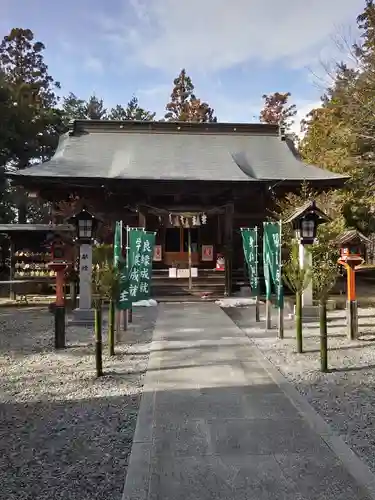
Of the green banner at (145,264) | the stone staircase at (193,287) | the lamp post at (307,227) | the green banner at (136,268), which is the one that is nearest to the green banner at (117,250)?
the green banner at (136,268)

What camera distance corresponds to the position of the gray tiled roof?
1487 centimetres

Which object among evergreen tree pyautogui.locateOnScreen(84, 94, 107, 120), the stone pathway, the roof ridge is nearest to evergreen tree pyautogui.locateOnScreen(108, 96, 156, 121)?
evergreen tree pyautogui.locateOnScreen(84, 94, 107, 120)

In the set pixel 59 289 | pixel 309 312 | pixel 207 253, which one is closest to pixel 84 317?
pixel 59 289

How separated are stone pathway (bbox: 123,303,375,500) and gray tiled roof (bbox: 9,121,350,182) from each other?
9787 millimetres

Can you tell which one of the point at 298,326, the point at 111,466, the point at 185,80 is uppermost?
the point at 185,80

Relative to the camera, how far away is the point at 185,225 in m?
14.5

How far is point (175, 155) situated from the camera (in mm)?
17266

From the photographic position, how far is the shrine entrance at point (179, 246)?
53.8ft

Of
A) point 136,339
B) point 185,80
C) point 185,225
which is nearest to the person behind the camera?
point 136,339

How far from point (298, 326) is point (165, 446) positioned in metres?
3.80

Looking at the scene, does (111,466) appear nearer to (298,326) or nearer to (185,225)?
(298,326)

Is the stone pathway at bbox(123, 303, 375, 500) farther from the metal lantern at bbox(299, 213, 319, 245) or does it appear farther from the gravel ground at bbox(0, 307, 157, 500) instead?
the metal lantern at bbox(299, 213, 319, 245)

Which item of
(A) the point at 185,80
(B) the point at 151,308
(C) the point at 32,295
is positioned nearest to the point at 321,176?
(B) the point at 151,308

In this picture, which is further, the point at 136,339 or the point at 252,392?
the point at 136,339
